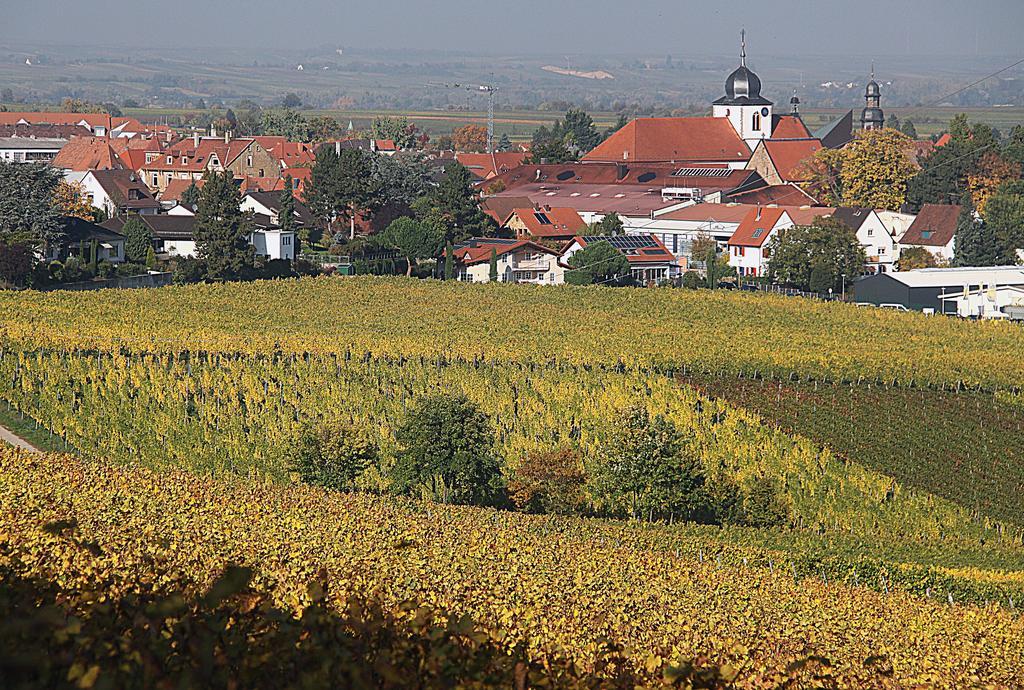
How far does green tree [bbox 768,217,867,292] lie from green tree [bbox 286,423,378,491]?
105ft

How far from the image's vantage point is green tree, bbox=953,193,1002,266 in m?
56.0

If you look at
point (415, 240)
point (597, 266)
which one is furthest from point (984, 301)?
point (415, 240)

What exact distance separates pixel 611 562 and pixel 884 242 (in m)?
46.3

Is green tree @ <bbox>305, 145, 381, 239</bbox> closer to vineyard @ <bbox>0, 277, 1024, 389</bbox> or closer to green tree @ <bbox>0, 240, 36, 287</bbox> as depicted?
vineyard @ <bbox>0, 277, 1024, 389</bbox>

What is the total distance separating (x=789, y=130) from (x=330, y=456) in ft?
252

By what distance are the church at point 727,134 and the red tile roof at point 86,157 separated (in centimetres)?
3036

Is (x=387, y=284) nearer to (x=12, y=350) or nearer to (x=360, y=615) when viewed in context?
(x=12, y=350)

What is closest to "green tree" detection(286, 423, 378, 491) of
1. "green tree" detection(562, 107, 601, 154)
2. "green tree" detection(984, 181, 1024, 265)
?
"green tree" detection(984, 181, 1024, 265)

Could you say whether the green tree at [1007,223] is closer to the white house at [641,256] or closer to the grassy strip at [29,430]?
the white house at [641,256]

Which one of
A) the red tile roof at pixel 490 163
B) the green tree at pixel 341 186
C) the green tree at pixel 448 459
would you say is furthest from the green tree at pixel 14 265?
the red tile roof at pixel 490 163

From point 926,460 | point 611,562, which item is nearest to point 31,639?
point 611,562

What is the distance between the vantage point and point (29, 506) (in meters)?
13.6

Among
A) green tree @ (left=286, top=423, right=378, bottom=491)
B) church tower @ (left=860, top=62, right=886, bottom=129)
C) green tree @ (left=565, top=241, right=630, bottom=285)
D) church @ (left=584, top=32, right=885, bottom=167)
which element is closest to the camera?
green tree @ (left=286, top=423, right=378, bottom=491)

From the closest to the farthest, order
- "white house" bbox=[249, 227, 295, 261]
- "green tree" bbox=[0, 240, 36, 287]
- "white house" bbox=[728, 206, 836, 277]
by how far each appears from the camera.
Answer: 1. "green tree" bbox=[0, 240, 36, 287]
2. "white house" bbox=[249, 227, 295, 261]
3. "white house" bbox=[728, 206, 836, 277]
